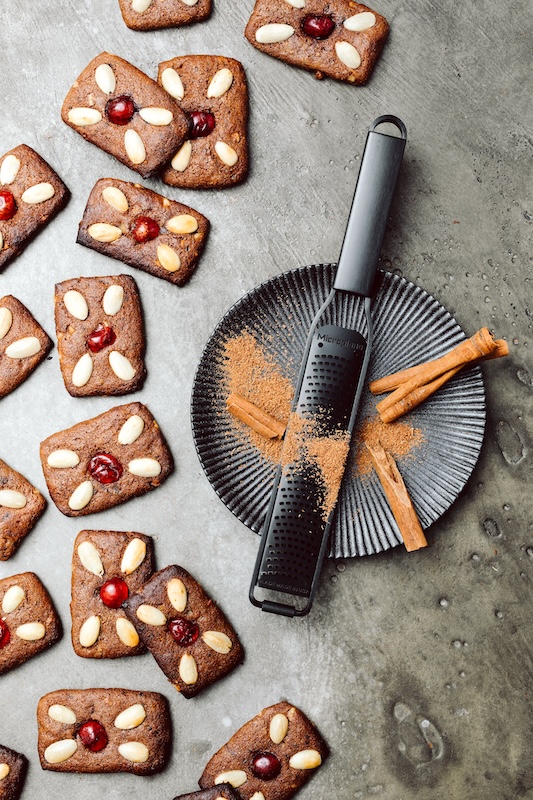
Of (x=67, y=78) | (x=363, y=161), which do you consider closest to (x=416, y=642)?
(x=363, y=161)

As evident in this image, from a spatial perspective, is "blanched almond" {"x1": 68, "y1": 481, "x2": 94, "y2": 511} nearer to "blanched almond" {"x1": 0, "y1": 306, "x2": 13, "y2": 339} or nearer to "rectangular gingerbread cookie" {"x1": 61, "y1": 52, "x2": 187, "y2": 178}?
"blanched almond" {"x1": 0, "y1": 306, "x2": 13, "y2": 339}

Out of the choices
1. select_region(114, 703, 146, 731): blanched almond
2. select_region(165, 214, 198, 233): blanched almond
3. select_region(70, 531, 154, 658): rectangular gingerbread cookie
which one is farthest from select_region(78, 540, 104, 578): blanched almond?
select_region(165, 214, 198, 233): blanched almond

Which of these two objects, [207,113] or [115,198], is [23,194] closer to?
[115,198]

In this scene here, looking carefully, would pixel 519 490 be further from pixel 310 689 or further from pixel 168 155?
pixel 168 155

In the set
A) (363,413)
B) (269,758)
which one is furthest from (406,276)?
(269,758)

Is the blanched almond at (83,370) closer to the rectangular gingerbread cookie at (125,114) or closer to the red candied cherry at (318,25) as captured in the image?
the rectangular gingerbread cookie at (125,114)

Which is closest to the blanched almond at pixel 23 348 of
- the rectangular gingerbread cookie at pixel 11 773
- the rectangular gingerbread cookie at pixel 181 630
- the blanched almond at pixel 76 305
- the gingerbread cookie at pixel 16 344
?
the gingerbread cookie at pixel 16 344
